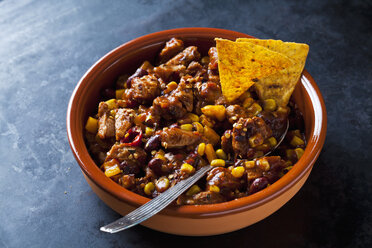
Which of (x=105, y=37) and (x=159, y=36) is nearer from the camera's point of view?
(x=159, y=36)

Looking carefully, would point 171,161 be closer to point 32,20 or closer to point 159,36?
point 159,36

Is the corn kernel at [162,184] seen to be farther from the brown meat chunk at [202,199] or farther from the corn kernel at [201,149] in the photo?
the corn kernel at [201,149]

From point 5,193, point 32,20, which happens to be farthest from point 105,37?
point 5,193

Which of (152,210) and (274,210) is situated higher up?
(152,210)

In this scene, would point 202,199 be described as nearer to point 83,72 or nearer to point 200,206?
point 200,206

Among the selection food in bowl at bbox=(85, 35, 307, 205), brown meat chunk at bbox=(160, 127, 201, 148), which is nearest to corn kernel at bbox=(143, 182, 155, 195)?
food in bowl at bbox=(85, 35, 307, 205)

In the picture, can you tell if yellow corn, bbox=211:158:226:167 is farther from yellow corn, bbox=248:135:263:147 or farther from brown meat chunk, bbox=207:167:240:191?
yellow corn, bbox=248:135:263:147

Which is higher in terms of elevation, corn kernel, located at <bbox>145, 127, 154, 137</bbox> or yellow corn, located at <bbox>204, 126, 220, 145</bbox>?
corn kernel, located at <bbox>145, 127, 154, 137</bbox>
